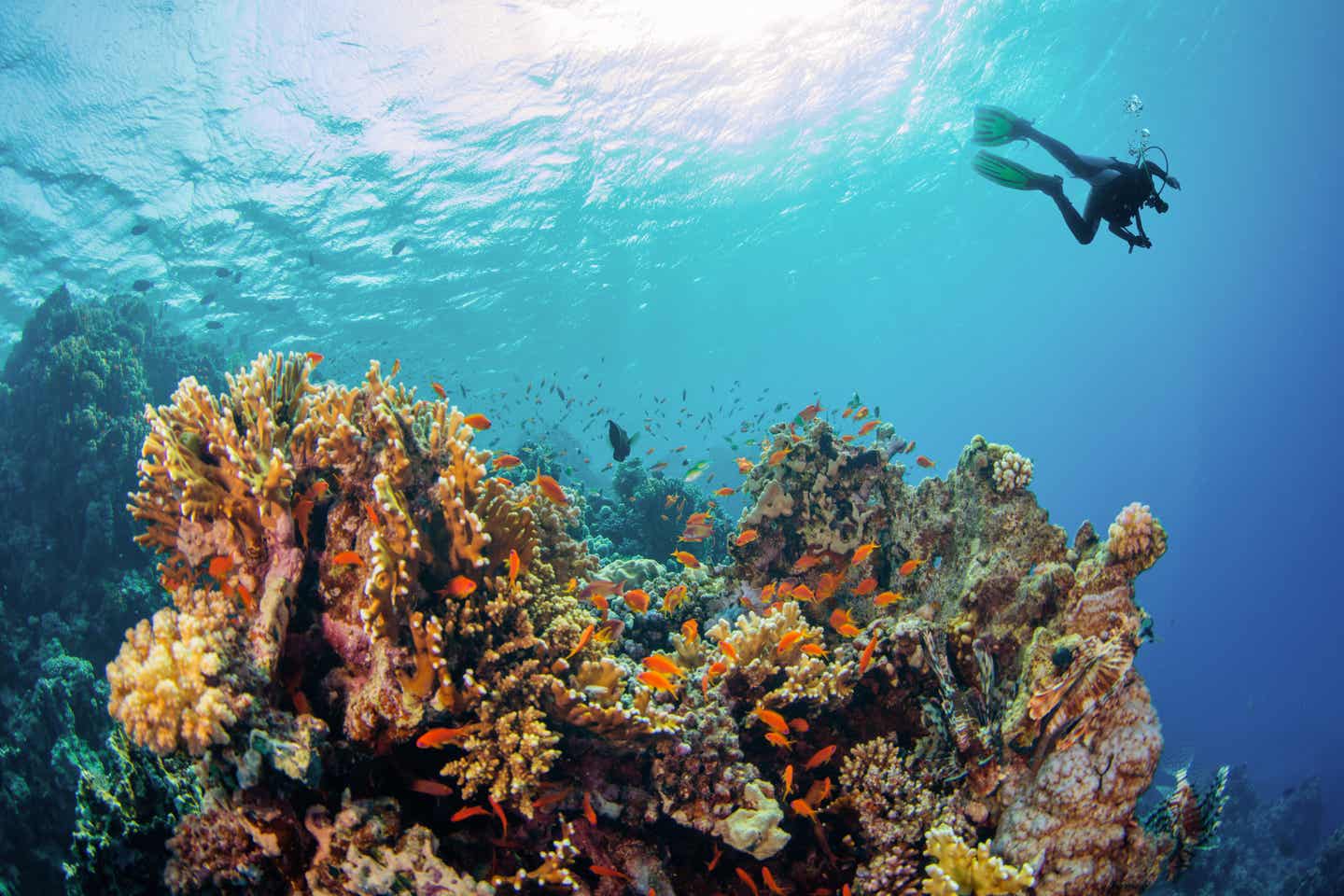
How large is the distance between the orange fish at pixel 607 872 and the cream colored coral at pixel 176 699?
7.02 feet

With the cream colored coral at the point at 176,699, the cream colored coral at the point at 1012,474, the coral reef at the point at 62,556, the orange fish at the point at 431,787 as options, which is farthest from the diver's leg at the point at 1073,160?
the coral reef at the point at 62,556

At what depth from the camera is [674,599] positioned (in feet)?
20.7

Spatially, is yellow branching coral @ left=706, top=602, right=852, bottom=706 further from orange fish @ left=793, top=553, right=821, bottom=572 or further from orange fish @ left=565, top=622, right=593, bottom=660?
orange fish @ left=793, top=553, right=821, bottom=572

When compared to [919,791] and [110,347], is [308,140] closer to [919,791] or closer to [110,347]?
[110,347]

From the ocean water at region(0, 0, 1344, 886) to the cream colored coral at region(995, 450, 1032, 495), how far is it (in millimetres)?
1881

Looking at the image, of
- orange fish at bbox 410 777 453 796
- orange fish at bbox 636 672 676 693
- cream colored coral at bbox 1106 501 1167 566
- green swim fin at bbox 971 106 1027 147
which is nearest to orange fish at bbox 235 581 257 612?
orange fish at bbox 410 777 453 796

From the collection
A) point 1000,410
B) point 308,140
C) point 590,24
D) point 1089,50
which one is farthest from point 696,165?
point 1000,410

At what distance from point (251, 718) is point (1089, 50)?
3971 centimetres

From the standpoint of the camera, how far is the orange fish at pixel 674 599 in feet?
20.5

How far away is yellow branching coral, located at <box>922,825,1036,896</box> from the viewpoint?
317cm

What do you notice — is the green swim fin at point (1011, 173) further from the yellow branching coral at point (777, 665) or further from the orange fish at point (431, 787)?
the orange fish at point (431, 787)

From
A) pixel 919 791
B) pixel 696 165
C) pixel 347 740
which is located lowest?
pixel 347 740

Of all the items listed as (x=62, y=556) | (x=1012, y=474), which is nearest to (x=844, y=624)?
(x=1012, y=474)

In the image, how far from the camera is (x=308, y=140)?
1933 cm
